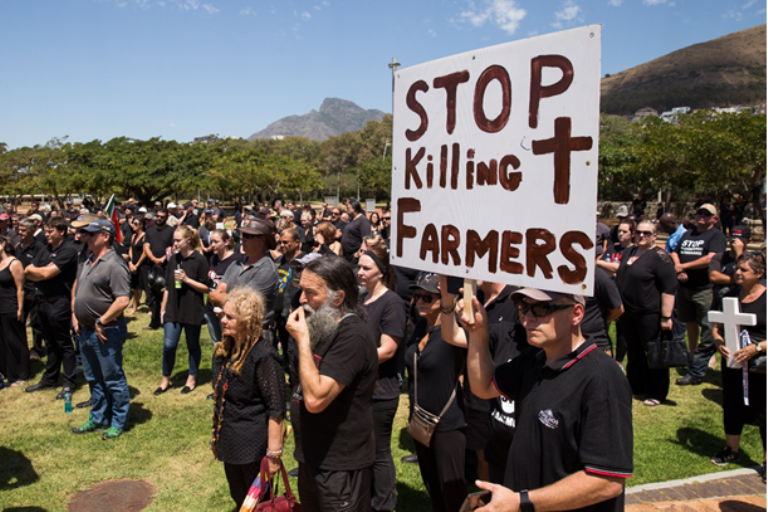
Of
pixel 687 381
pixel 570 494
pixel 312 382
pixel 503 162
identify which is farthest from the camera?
pixel 687 381

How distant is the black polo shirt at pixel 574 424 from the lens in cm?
200

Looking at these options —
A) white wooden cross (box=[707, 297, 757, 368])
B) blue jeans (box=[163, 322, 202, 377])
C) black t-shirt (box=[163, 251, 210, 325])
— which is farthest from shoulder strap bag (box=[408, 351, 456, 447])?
blue jeans (box=[163, 322, 202, 377])

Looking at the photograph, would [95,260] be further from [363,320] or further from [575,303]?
[575,303]

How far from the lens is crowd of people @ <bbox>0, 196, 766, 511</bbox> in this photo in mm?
2152

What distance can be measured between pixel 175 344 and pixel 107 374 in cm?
135

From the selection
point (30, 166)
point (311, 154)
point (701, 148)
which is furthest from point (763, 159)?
point (311, 154)

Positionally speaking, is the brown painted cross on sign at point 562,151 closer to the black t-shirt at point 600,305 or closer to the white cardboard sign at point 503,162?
the white cardboard sign at point 503,162

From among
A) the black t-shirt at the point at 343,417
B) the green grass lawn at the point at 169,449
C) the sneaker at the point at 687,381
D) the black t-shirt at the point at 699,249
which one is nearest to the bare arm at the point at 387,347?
the black t-shirt at the point at 343,417

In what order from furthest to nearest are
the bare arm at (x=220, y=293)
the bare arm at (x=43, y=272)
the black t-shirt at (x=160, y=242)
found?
the black t-shirt at (x=160, y=242) → the bare arm at (x=43, y=272) → the bare arm at (x=220, y=293)

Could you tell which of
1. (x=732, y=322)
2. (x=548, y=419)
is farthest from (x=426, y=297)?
(x=732, y=322)

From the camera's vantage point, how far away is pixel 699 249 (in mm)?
8023

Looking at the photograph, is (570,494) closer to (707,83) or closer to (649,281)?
(649,281)

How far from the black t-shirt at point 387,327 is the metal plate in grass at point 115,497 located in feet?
7.16

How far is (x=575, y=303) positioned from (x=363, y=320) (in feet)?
4.50
